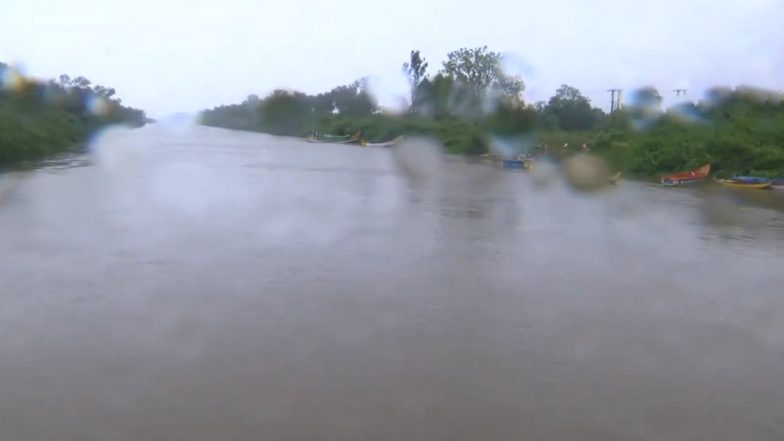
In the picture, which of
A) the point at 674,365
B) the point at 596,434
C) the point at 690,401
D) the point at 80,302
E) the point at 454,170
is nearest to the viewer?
the point at 596,434

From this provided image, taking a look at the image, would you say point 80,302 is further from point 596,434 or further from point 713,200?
point 713,200

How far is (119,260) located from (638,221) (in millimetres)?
8011

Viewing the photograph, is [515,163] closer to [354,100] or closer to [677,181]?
[677,181]

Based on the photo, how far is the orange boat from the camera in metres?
20.2

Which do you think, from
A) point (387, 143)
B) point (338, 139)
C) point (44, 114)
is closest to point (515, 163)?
point (387, 143)

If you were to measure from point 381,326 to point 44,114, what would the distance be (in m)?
28.6

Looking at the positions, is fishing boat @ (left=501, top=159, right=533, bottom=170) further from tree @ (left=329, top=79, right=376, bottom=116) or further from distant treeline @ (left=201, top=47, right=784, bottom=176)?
tree @ (left=329, top=79, right=376, bottom=116)

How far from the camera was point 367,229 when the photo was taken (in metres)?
10.2

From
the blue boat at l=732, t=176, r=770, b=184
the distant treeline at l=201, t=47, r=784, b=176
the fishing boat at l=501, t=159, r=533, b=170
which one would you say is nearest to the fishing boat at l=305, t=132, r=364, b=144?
the distant treeline at l=201, t=47, r=784, b=176

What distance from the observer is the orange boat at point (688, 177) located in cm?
2023

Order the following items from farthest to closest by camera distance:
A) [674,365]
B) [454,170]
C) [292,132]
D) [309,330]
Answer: [292,132]
[454,170]
[309,330]
[674,365]

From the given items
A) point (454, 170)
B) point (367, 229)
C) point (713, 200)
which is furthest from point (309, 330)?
point (454, 170)

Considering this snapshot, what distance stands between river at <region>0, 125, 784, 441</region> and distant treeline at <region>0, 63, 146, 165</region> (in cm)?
1253

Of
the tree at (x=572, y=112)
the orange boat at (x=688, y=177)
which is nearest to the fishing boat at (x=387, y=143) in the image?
the tree at (x=572, y=112)
